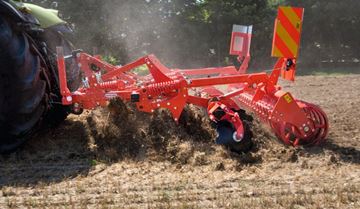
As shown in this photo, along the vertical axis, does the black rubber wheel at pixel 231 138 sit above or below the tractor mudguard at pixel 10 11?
below

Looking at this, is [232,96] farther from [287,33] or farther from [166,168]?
[166,168]

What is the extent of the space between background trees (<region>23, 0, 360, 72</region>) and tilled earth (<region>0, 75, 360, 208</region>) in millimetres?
10949

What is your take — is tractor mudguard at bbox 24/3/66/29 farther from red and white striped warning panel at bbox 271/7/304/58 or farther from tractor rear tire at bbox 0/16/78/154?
red and white striped warning panel at bbox 271/7/304/58

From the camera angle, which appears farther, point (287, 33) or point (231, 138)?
point (287, 33)

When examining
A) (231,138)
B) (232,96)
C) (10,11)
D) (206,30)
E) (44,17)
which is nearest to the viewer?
(10,11)

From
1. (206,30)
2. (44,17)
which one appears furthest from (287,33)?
(206,30)

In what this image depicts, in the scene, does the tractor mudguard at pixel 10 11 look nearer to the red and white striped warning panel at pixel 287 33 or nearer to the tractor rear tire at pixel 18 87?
the tractor rear tire at pixel 18 87

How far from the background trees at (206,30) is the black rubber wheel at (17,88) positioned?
456 inches

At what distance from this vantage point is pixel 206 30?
16.2 metres

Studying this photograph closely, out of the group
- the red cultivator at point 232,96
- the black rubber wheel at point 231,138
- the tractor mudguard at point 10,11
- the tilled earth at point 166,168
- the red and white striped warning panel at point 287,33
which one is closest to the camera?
the tilled earth at point 166,168

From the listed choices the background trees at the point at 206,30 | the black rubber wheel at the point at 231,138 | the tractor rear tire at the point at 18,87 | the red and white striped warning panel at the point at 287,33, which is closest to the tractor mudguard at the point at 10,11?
the tractor rear tire at the point at 18,87

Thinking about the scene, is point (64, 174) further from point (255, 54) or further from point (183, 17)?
point (183, 17)

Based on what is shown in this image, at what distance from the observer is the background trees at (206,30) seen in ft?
51.4

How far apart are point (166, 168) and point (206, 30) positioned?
1299cm
